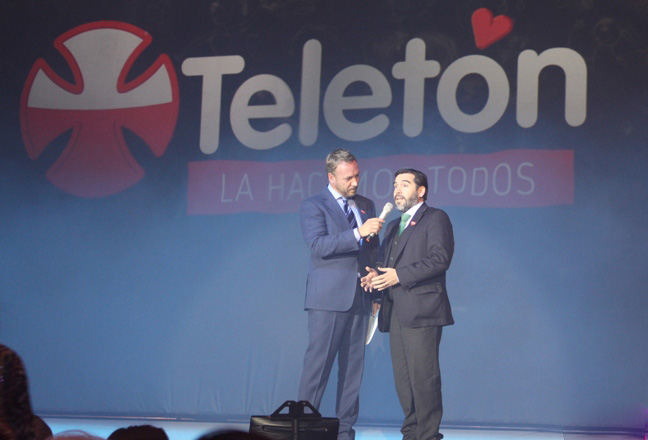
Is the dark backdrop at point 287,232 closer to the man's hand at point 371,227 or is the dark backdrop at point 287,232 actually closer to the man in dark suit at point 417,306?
the man in dark suit at point 417,306

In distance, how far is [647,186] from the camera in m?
5.00

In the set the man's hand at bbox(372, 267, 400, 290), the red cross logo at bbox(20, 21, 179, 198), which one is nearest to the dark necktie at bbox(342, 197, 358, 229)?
the man's hand at bbox(372, 267, 400, 290)

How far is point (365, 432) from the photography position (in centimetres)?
501

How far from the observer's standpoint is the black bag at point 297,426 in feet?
10.3

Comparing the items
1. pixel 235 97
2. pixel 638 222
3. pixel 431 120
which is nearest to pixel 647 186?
pixel 638 222

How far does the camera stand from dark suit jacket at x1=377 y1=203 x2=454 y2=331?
13.1ft

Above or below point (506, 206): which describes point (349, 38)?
above

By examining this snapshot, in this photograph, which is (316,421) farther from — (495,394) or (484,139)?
(484,139)

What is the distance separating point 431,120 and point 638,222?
4.83ft

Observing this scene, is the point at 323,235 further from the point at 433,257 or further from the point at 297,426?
the point at 297,426

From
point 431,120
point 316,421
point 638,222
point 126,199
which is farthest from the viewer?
point 126,199

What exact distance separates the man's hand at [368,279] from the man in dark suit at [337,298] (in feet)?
0.12

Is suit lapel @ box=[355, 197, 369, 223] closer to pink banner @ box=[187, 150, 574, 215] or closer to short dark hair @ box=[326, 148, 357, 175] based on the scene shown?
short dark hair @ box=[326, 148, 357, 175]

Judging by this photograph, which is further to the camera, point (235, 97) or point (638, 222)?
point (235, 97)
